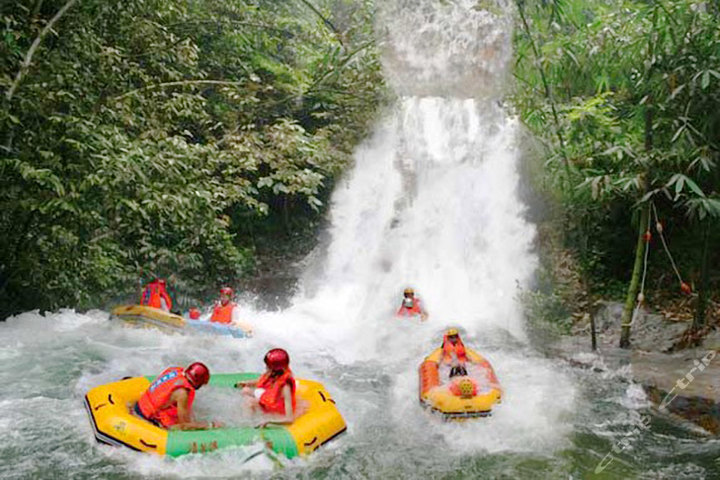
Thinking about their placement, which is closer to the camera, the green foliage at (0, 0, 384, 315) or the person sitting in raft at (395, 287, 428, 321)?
the green foliage at (0, 0, 384, 315)

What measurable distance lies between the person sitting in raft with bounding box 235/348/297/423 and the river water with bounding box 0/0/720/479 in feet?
1.16

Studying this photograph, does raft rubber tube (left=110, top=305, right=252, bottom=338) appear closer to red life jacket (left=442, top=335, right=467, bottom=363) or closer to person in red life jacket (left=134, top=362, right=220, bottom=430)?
red life jacket (left=442, top=335, right=467, bottom=363)

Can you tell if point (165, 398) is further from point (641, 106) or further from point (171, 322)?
point (641, 106)

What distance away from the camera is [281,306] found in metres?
13.2

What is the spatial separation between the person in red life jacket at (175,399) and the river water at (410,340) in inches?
18.4

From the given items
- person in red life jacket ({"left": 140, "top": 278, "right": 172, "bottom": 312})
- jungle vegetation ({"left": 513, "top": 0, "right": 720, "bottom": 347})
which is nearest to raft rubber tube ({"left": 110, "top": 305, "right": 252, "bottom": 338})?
person in red life jacket ({"left": 140, "top": 278, "right": 172, "bottom": 312})

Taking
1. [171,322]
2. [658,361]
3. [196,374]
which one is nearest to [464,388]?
[196,374]

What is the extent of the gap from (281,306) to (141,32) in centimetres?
689

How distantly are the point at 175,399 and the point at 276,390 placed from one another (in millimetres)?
919

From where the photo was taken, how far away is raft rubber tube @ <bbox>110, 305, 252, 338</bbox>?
935 centimetres

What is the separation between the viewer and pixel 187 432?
191 inches

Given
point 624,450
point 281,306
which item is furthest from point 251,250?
point 624,450

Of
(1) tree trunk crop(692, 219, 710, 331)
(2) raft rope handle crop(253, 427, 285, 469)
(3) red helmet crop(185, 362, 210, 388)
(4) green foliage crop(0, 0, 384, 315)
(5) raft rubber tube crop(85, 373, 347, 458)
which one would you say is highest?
(4) green foliage crop(0, 0, 384, 315)

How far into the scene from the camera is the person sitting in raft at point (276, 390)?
5.52m
